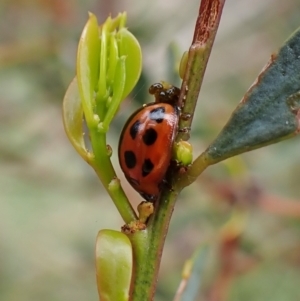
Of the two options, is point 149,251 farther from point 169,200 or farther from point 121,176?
point 121,176

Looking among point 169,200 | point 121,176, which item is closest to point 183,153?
point 169,200

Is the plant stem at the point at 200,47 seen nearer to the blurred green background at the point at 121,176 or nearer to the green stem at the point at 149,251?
the green stem at the point at 149,251

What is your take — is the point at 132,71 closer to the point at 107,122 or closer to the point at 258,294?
the point at 107,122

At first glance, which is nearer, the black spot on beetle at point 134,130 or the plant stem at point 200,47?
the plant stem at point 200,47

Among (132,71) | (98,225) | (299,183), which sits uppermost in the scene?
(98,225)

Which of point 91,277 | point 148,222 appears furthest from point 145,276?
point 91,277

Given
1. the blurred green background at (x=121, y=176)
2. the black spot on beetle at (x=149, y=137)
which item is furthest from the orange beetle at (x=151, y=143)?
the blurred green background at (x=121, y=176)

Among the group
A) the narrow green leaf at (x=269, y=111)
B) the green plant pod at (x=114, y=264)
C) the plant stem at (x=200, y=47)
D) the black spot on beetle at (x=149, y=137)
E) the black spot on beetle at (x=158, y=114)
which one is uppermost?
the black spot on beetle at (x=158, y=114)
